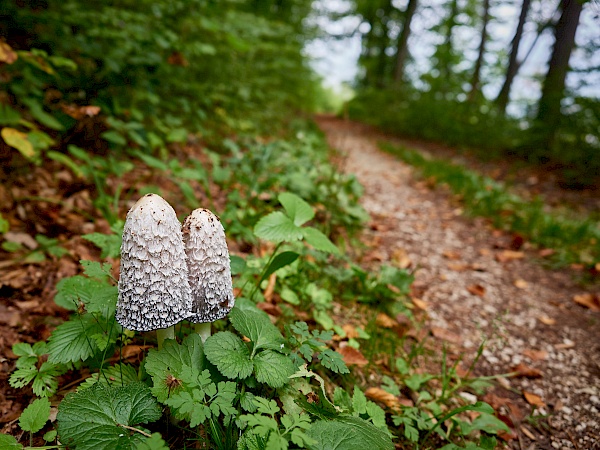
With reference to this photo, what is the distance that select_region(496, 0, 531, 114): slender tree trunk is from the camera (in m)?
11.3

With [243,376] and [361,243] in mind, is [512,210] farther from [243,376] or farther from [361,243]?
[243,376]

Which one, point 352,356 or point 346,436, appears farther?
point 352,356

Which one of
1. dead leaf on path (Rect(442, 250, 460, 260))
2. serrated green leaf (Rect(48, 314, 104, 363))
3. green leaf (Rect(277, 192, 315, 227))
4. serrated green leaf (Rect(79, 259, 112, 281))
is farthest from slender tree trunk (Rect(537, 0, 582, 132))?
serrated green leaf (Rect(48, 314, 104, 363))

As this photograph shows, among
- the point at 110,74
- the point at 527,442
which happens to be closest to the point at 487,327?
the point at 527,442

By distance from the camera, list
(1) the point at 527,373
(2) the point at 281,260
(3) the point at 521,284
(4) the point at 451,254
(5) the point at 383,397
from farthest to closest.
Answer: (4) the point at 451,254, (3) the point at 521,284, (1) the point at 527,373, (2) the point at 281,260, (5) the point at 383,397

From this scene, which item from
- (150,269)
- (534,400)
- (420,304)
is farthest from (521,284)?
(150,269)

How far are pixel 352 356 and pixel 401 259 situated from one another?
1.78 m

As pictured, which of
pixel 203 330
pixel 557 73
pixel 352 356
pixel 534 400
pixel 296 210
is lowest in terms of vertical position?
pixel 534 400

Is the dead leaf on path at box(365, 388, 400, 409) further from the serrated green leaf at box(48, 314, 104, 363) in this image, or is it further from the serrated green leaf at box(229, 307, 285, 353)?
the serrated green leaf at box(48, 314, 104, 363)

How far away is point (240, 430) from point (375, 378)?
106 cm

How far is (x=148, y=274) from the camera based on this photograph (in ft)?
4.48

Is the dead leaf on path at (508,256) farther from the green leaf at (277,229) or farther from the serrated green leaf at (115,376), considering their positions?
the serrated green leaf at (115,376)

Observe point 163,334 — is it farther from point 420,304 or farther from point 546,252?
point 546,252

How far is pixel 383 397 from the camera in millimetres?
2004
